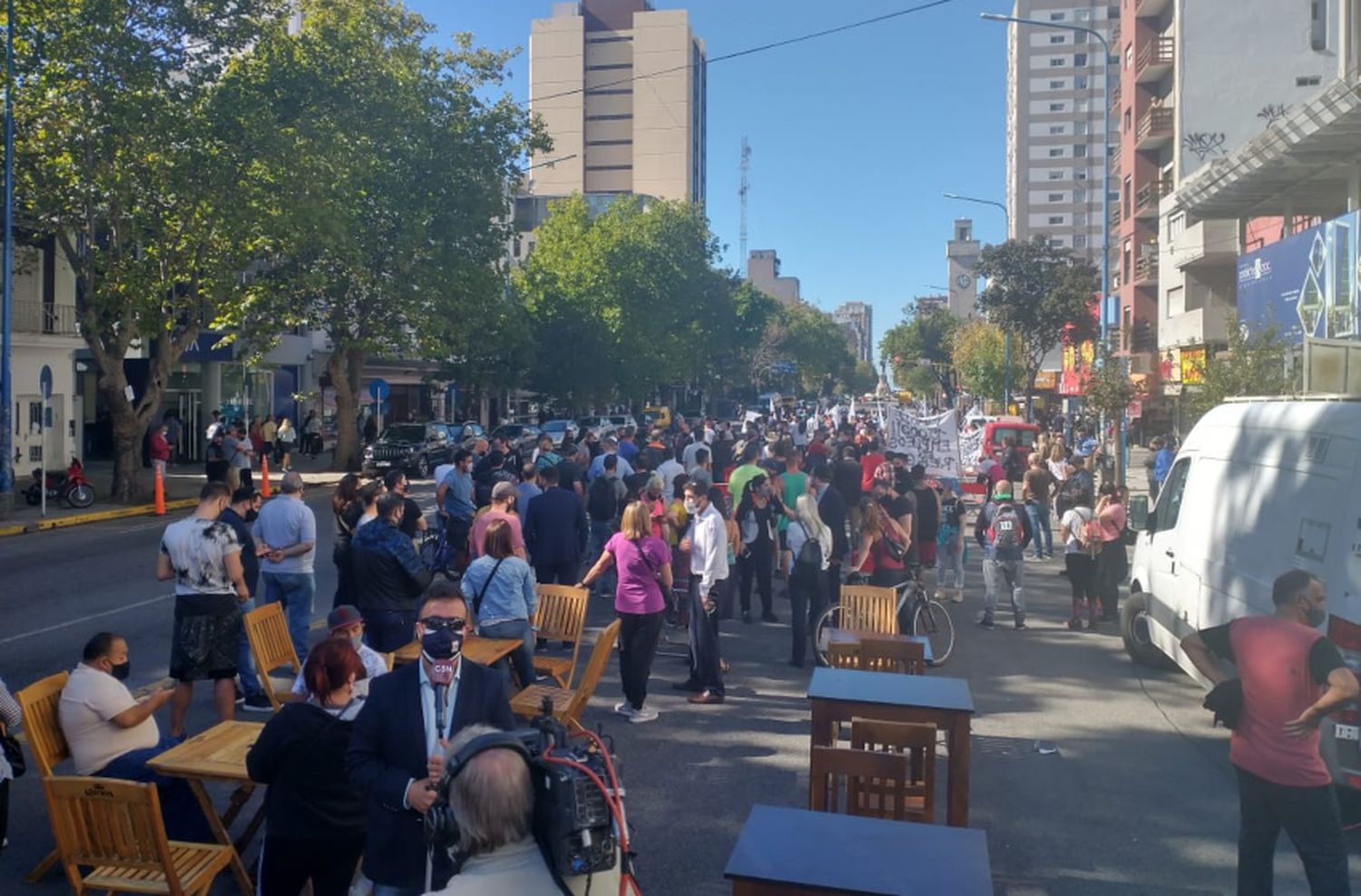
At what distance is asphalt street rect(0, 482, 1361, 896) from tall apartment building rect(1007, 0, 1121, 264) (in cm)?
9751

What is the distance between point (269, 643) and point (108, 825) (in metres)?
3.05

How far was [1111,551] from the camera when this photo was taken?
519 inches

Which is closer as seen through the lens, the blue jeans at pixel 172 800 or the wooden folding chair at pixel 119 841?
the wooden folding chair at pixel 119 841

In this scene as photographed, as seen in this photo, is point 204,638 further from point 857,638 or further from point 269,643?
point 857,638

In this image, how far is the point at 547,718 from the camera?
Result: 136 inches

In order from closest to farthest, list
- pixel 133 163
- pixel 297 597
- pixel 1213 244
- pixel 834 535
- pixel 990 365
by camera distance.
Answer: pixel 297 597
pixel 834 535
pixel 133 163
pixel 1213 244
pixel 990 365

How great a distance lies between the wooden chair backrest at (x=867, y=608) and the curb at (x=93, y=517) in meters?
16.1

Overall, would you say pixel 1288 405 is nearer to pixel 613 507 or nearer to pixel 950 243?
pixel 613 507

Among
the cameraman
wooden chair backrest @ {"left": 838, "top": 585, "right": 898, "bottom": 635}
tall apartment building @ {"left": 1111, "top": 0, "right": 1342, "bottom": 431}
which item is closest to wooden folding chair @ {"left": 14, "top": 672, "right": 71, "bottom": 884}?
the cameraman

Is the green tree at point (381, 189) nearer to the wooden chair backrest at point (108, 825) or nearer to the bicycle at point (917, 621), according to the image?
the bicycle at point (917, 621)

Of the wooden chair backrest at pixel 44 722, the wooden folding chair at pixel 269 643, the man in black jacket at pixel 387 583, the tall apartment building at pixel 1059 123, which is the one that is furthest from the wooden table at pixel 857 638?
the tall apartment building at pixel 1059 123

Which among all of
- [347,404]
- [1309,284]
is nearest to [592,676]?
[1309,284]

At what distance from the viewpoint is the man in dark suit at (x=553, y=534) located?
38.0 ft

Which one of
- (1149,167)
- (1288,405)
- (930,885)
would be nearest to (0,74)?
(1288,405)
